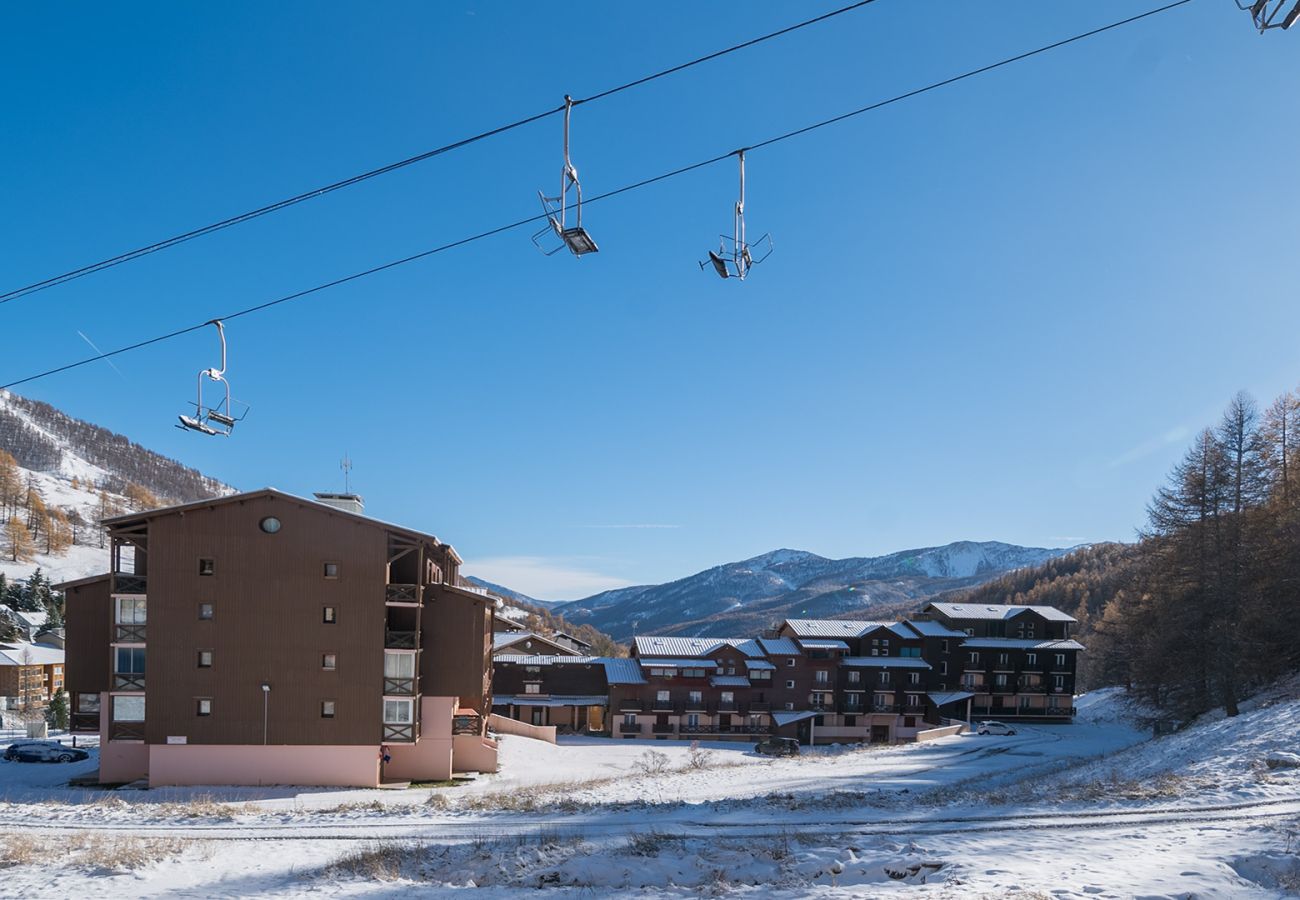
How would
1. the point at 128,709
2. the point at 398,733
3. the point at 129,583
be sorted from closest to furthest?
the point at 128,709, the point at 129,583, the point at 398,733

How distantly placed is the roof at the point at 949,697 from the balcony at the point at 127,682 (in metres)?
60.4

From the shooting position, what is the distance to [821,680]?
64.9m

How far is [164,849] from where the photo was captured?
555 inches

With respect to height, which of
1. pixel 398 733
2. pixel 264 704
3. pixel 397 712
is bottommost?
pixel 398 733

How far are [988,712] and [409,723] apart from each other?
2322 inches

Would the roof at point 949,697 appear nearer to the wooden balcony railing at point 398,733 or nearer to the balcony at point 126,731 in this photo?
the wooden balcony railing at point 398,733

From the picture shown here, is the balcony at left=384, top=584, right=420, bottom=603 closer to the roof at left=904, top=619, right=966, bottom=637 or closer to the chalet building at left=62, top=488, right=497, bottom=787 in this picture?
the chalet building at left=62, top=488, right=497, bottom=787

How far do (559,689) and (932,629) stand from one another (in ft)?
119

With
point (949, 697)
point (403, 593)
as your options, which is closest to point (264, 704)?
point (403, 593)

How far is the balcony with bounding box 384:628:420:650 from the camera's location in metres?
31.1

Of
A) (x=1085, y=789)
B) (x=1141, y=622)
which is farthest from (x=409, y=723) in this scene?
(x=1141, y=622)

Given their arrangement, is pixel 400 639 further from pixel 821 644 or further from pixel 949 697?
pixel 949 697

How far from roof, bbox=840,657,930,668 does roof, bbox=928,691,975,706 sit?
2.86m

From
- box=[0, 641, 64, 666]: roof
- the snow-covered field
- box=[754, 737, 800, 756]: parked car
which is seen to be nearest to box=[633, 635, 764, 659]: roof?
box=[754, 737, 800, 756]: parked car
